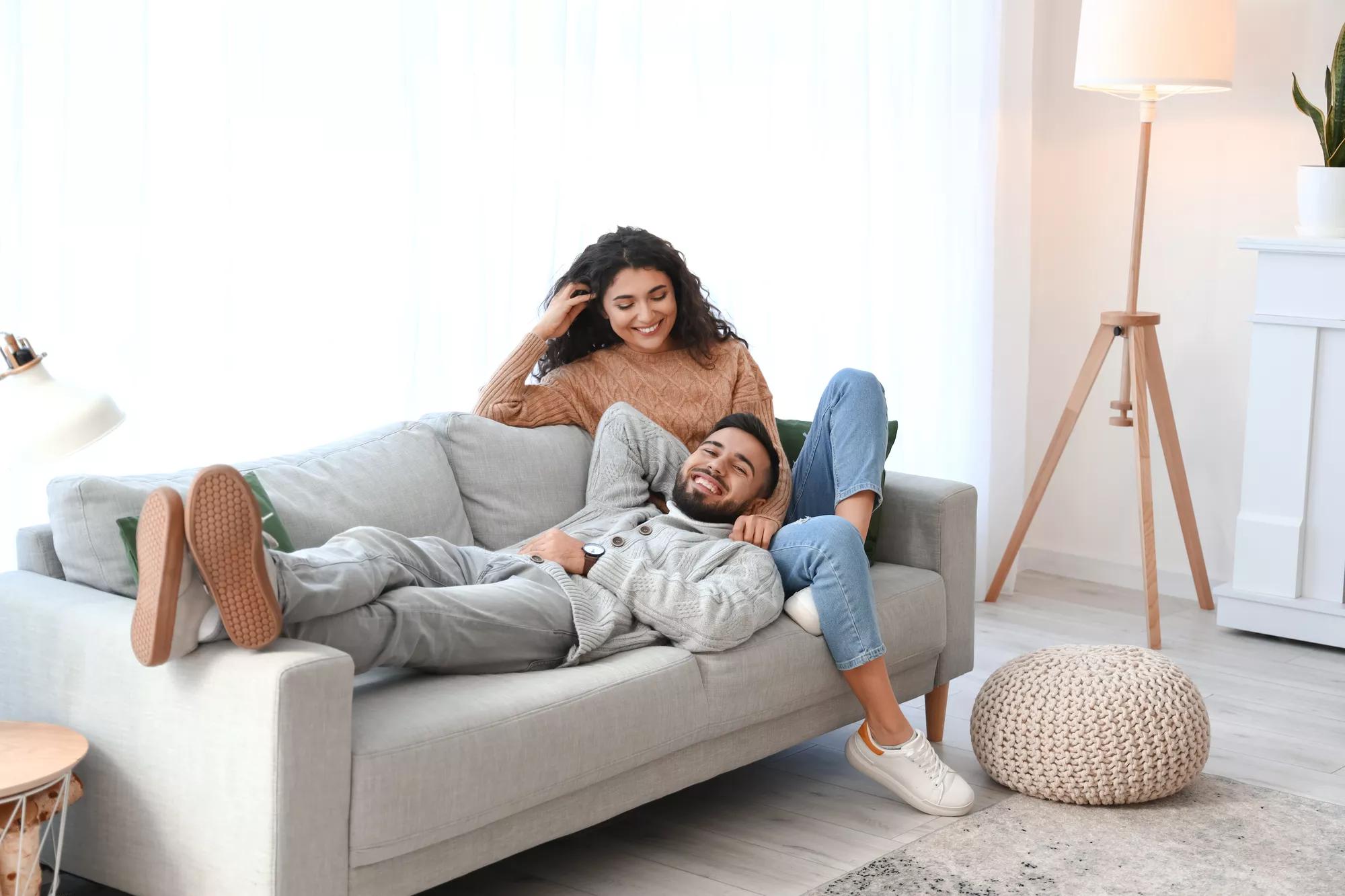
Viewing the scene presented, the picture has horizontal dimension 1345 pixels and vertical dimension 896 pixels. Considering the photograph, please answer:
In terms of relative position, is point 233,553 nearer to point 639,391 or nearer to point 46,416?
point 46,416

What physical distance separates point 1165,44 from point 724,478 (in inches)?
73.6

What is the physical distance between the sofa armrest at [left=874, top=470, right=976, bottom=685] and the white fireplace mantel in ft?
4.22

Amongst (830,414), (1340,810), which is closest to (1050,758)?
(1340,810)

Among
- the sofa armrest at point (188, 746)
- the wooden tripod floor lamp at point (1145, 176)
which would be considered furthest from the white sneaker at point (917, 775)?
the wooden tripod floor lamp at point (1145, 176)

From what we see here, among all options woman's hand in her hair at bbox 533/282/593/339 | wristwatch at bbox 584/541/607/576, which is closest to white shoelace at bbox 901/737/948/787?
wristwatch at bbox 584/541/607/576

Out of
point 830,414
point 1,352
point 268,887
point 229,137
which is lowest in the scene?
point 268,887

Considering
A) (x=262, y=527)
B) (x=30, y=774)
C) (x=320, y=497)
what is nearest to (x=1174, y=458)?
(x=320, y=497)

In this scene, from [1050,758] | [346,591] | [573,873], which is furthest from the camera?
[1050,758]

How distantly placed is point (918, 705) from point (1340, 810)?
3.12ft

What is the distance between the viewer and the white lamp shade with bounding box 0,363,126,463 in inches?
69.4

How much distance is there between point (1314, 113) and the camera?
3.88 meters

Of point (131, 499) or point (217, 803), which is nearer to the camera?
point (217, 803)

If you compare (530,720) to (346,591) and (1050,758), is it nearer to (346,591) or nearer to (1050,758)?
(346,591)

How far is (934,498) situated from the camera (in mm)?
3051
